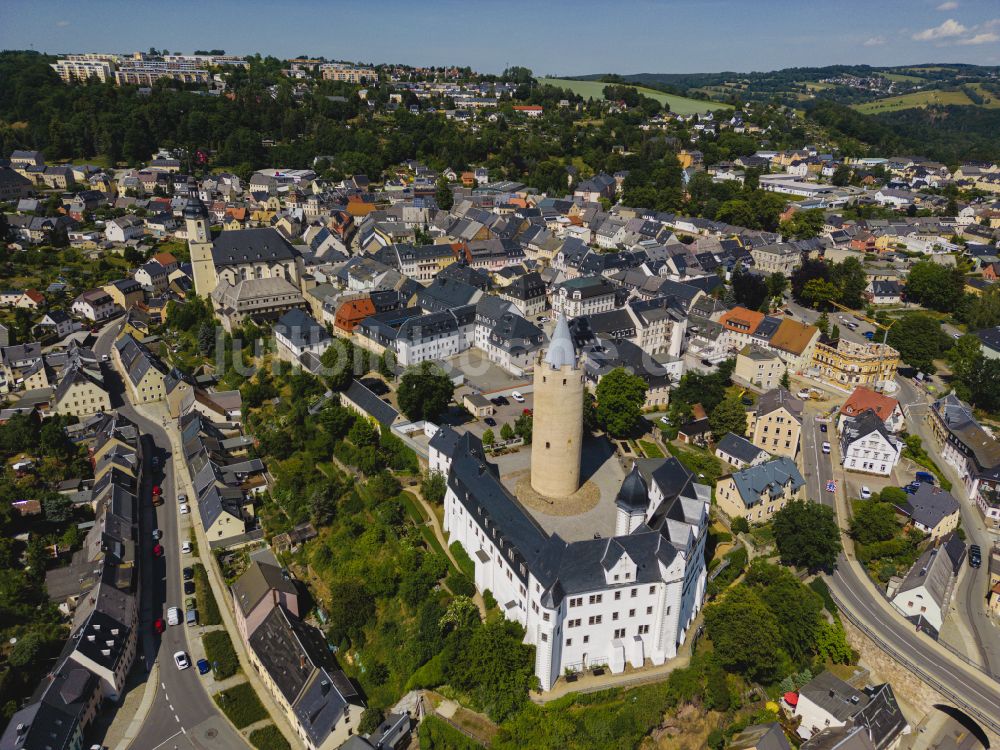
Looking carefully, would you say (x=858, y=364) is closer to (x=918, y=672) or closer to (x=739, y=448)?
(x=739, y=448)

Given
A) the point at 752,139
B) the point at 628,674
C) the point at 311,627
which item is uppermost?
the point at 752,139

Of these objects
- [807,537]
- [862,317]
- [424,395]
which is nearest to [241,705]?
[424,395]

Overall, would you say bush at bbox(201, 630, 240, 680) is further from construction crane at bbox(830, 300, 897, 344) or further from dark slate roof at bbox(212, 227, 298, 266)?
construction crane at bbox(830, 300, 897, 344)

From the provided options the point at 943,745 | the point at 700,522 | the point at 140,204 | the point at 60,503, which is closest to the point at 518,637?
the point at 700,522

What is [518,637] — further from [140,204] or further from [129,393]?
[140,204]

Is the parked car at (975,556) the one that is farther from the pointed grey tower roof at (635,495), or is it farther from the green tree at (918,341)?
the pointed grey tower roof at (635,495)

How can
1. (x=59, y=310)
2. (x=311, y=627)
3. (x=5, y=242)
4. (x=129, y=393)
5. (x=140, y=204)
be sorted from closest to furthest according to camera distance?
(x=311, y=627)
(x=129, y=393)
(x=59, y=310)
(x=5, y=242)
(x=140, y=204)

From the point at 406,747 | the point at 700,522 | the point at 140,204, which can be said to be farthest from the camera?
the point at 140,204
